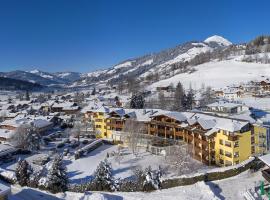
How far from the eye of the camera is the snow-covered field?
164m

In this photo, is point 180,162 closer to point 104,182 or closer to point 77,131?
point 104,182

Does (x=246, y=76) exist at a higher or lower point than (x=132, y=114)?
higher

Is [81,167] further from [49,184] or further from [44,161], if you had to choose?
[49,184]

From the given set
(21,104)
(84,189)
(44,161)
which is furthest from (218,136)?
(21,104)

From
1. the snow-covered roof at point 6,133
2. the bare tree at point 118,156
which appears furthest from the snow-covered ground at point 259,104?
the snow-covered roof at point 6,133

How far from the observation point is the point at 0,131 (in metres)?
77.5

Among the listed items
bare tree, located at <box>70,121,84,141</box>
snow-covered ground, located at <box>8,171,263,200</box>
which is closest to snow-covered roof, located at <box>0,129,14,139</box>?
bare tree, located at <box>70,121,84,141</box>

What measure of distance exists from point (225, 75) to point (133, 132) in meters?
130

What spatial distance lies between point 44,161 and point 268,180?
37.6 meters

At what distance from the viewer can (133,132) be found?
5991 cm

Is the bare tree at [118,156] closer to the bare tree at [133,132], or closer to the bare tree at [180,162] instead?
the bare tree at [133,132]

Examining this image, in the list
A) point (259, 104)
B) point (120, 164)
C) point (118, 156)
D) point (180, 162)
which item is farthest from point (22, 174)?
point (259, 104)

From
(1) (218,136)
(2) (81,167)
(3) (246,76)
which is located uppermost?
(3) (246,76)

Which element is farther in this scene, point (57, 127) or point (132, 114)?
point (57, 127)
